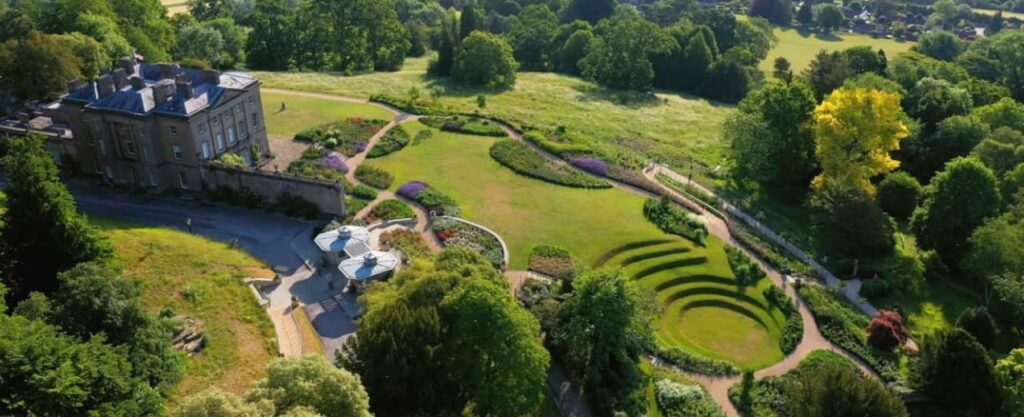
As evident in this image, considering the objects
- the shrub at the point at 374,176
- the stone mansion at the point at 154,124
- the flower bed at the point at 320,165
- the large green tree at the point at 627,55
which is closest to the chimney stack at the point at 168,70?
the stone mansion at the point at 154,124

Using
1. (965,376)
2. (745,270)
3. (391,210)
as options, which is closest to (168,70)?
(391,210)

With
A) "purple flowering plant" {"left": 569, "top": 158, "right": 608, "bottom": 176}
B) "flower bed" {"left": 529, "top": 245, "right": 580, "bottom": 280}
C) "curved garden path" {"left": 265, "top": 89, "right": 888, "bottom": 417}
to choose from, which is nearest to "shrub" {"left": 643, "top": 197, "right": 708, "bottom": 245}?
"curved garden path" {"left": 265, "top": 89, "right": 888, "bottom": 417}

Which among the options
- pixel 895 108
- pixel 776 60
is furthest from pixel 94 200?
pixel 776 60

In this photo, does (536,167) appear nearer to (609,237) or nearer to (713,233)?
(609,237)

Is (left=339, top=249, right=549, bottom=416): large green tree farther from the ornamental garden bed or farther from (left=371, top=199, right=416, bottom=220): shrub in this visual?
the ornamental garden bed

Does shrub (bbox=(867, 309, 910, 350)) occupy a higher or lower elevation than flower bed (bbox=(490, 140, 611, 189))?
lower

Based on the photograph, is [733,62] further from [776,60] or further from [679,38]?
[776,60]
